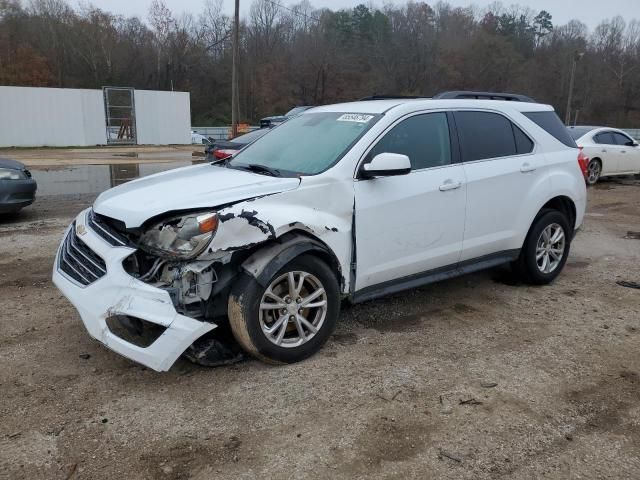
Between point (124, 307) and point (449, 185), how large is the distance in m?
2.63

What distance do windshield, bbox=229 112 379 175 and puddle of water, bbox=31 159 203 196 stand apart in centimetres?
811

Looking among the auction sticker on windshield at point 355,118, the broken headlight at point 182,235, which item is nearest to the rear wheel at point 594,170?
the auction sticker on windshield at point 355,118

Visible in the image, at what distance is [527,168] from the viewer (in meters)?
5.13

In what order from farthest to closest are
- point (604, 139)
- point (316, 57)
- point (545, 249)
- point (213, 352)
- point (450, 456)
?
point (316, 57) < point (604, 139) < point (545, 249) < point (213, 352) < point (450, 456)

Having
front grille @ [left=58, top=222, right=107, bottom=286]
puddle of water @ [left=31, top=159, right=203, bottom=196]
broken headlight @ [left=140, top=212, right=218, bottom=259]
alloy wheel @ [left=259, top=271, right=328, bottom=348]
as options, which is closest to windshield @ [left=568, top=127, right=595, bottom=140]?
puddle of water @ [left=31, top=159, right=203, bottom=196]

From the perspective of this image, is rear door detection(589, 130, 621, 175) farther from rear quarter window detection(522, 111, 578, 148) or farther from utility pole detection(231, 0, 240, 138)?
utility pole detection(231, 0, 240, 138)

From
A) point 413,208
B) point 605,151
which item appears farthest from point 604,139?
point 413,208

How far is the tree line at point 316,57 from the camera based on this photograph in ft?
194

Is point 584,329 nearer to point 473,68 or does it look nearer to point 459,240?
point 459,240

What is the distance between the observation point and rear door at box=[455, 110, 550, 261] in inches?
186

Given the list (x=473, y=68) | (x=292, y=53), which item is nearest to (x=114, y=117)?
(x=292, y=53)

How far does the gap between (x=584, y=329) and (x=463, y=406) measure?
178 cm

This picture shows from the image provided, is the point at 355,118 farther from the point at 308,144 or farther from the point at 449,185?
the point at 449,185

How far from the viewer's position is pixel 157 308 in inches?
128
